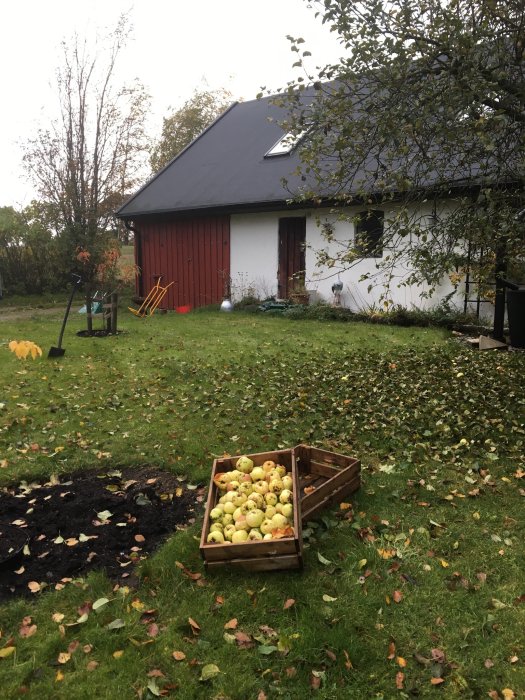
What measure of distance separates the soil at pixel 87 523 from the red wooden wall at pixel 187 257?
467 inches

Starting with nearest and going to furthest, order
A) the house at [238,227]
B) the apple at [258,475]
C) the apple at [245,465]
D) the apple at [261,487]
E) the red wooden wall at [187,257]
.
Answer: the apple at [261,487], the apple at [258,475], the apple at [245,465], the house at [238,227], the red wooden wall at [187,257]

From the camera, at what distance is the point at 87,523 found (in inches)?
150

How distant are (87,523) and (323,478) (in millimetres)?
1888

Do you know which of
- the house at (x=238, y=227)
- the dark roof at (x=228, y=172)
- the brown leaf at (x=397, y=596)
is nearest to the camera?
the brown leaf at (x=397, y=596)

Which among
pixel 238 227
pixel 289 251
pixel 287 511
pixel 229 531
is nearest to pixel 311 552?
pixel 287 511

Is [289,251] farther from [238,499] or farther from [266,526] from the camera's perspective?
[266,526]

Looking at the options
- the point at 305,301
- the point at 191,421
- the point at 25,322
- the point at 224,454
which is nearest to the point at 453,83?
the point at 224,454

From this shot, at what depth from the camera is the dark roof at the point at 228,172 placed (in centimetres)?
1465

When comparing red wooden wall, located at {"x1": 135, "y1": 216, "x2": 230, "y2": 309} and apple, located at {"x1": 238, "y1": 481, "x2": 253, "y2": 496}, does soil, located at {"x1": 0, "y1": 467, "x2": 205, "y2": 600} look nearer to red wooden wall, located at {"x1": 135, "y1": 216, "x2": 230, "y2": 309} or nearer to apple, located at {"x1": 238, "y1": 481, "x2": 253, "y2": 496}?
apple, located at {"x1": 238, "y1": 481, "x2": 253, "y2": 496}

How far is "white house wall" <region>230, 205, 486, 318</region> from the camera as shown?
12641mm

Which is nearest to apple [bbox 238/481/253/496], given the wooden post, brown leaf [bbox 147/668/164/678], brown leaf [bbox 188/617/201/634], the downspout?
brown leaf [bbox 188/617/201/634]

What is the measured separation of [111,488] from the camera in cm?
431

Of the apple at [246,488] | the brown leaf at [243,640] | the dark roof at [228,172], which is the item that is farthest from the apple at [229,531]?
the dark roof at [228,172]

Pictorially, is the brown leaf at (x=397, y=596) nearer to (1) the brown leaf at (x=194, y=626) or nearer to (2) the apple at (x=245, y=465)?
(1) the brown leaf at (x=194, y=626)
